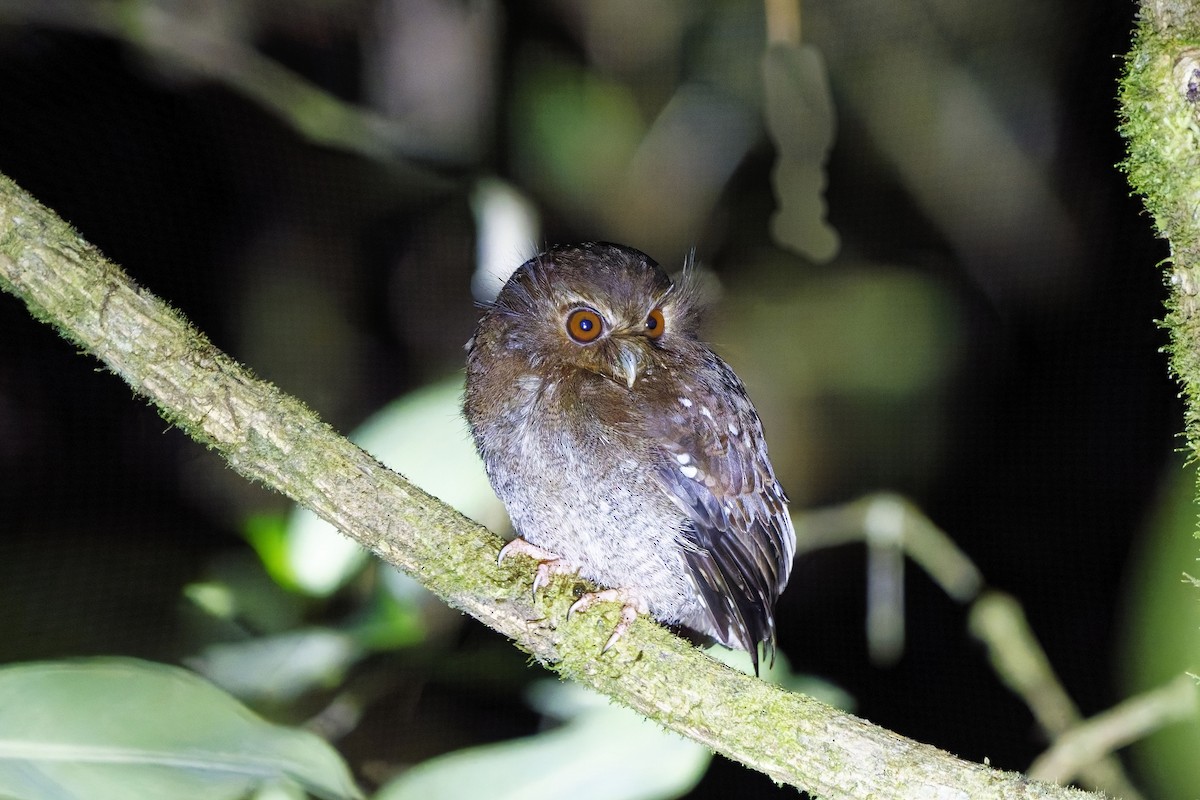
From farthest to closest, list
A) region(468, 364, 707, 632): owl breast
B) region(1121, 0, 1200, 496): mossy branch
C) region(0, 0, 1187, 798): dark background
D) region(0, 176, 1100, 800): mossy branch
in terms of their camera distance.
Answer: region(0, 0, 1187, 798): dark background, region(468, 364, 707, 632): owl breast, region(0, 176, 1100, 800): mossy branch, region(1121, 0, 1200, 496): mossy branch

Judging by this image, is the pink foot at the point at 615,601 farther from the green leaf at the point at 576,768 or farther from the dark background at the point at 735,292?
the dark background at the point at 735,292

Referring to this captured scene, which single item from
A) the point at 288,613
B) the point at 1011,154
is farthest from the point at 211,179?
the point at 1011,154

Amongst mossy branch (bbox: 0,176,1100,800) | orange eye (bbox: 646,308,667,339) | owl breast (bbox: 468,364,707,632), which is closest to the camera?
mossy branch (bbox: 0,176,1100,800)

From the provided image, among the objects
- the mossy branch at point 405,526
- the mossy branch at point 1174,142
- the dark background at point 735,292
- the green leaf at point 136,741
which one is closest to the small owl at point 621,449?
the mossy branch at point 405,526

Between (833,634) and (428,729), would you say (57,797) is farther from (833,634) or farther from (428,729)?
(833,634)

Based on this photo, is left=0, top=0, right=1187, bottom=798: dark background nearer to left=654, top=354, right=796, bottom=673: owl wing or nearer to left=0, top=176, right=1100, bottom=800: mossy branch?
left=654, top=354, right=796, bottom=673: owl wing

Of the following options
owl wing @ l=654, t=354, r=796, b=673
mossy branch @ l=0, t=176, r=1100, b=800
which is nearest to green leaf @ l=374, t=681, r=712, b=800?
owl wing @ l=654, t=354, r=796, b=673

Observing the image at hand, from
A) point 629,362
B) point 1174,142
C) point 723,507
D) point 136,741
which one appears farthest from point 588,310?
point 136,741
